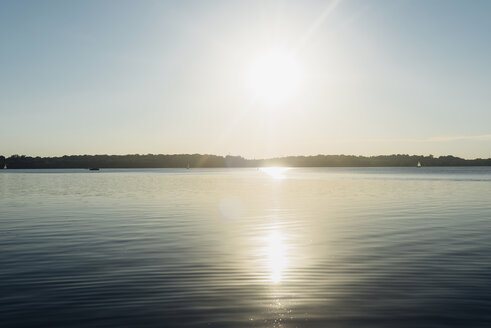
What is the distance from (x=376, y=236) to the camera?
29312 mm

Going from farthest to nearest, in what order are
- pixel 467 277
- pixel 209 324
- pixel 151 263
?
pixel 151 263 < pixel 467 277 < pixel 209 324

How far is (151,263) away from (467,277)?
14.1m

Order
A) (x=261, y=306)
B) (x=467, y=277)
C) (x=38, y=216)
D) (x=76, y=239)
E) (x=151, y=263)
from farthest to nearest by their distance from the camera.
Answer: (x=38, y=216), (x=76, y=239), (x=151, y=263), (x=467, y=277), (x=261, y=306)

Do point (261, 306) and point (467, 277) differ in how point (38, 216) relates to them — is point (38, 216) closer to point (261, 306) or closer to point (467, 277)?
point (261, 306)

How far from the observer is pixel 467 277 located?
59.4ft

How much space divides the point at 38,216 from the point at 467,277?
123ft

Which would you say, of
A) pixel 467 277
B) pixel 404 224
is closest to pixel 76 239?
pixel 467 277

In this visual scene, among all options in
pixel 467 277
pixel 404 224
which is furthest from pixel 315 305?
pixel 404 224

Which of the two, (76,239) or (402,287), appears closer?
(402,287)

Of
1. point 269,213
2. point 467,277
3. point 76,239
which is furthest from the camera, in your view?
point 269,213

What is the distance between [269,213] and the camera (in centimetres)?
4606

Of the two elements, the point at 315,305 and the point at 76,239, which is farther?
the point at 76,239

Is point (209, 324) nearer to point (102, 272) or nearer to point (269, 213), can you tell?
point (102, 272)

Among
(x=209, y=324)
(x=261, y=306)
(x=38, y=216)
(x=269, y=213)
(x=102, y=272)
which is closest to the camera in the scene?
(x=209, y=324)
